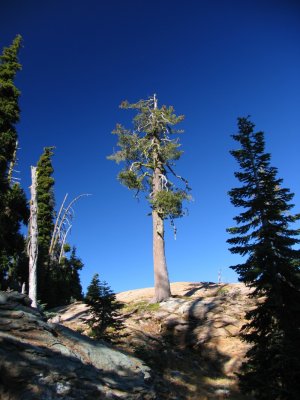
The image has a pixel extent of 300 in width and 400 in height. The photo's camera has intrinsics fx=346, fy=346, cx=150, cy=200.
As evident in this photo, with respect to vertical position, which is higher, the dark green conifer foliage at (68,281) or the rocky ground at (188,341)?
the dark green conifer foliage at (68,281)

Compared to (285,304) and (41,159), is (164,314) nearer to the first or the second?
(285,304)

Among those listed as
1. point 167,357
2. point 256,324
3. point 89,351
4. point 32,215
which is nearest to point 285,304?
point 256,324

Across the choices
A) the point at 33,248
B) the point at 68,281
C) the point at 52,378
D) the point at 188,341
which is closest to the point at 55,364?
the point at 52,378

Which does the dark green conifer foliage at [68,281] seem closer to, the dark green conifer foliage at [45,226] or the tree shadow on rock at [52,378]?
the dark green conifer foliage at [45,226]

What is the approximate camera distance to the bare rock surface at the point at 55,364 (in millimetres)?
6730

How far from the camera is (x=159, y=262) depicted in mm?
21641

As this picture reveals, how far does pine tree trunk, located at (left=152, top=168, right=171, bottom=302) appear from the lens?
2052 centimetres

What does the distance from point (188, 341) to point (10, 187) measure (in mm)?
13173

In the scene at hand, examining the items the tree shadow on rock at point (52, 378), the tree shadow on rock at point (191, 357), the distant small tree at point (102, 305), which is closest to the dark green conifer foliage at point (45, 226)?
the tree shadow on rock at point (191, 357)

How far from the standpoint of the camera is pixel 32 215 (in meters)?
18.8

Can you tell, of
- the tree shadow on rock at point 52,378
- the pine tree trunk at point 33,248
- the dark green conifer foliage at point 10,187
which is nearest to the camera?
the tree shadow on rock at point 52,378

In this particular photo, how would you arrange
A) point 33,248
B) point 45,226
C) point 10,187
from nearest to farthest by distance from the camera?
point 33,248 → point 10,187 → point 45,226

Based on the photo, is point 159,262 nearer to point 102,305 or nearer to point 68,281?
point 102,305

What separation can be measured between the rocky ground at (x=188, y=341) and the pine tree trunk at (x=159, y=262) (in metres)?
0.91
